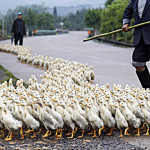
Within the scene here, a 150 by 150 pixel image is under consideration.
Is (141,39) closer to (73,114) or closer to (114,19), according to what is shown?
(73,114)

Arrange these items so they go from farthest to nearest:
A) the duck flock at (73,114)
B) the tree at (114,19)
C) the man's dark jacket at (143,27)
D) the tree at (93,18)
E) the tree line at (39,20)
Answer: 1. the tree line at (39,20)
2. the tree at (93,18)
3. the tree at (114,19)
4. the man's dark jacket at (143,27)
5. the duck flock at (73,114)

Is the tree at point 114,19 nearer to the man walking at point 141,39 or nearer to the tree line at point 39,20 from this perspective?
the tree line at point 39,20

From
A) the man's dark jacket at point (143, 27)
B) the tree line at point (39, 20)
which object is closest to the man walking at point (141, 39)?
the man's dark jacket at point (143, 27)

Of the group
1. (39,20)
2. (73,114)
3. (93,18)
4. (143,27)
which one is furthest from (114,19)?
(39,20)

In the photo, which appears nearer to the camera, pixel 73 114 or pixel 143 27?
pixel 73 114

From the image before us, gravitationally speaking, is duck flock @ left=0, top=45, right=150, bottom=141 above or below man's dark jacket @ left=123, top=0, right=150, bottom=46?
below

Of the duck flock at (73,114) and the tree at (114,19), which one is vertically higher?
the tree at (114,19)

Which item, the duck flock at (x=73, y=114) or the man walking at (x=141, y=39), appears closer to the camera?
the duck flock at (x=73, y=114)

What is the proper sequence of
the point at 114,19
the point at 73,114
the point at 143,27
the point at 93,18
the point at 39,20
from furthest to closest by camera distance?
the point at 39,20 → the point at 93,18 → the point at 114,19 → the point at 143,27 → the point at 73,114

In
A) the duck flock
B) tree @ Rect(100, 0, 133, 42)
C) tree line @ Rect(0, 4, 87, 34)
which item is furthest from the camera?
tree line @ Rect(0, 4, 87, 34)

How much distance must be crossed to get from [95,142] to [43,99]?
109 centimetres

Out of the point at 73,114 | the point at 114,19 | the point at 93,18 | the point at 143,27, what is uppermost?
the point at 93,18

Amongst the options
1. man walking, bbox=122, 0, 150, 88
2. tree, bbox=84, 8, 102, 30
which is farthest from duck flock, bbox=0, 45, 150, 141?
tree, bbox=84, 8, 102, 30

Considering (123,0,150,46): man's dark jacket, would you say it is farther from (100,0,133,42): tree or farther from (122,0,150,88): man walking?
(100,0,133,42): tree
